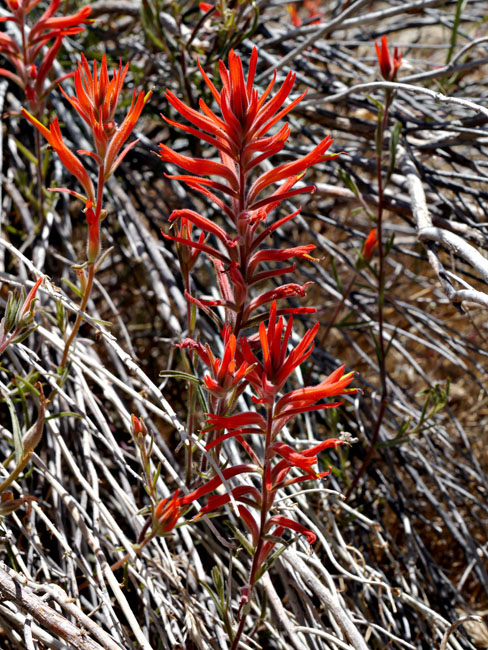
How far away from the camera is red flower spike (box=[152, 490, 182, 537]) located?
892 millimetres

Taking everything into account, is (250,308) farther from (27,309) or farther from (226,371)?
(27,309)

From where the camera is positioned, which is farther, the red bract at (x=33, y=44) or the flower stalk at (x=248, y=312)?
the red bract at (x=33, y=44)

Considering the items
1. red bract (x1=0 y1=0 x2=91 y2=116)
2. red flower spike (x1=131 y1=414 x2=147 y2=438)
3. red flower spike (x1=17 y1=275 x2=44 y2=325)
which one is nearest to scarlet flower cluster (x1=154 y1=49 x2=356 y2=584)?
red flower spike (x1=131 y1=414 x2=147 y2=438)

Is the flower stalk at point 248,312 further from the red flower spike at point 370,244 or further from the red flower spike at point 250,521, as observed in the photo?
the red flower spike at point 370,244

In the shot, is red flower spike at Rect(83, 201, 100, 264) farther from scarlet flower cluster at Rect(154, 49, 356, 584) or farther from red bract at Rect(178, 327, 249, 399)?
red bract at Rect(178, 327, 249, 399)

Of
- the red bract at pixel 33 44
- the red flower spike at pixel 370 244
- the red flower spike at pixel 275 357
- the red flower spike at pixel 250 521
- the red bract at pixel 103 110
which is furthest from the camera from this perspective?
the red flower spike at pixel 370 244

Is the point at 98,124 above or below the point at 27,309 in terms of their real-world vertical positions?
above

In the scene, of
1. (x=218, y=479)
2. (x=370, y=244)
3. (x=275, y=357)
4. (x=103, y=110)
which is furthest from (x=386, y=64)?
(x=218, y=479)

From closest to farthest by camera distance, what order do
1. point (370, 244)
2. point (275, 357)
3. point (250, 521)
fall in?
point (275, 357), point (250, 521), point (370, 244)

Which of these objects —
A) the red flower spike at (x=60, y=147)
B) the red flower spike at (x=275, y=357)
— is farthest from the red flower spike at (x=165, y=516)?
the red flower spike at (x=60, y=147)

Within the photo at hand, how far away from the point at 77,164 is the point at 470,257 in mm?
691

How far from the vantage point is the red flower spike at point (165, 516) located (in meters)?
0.89

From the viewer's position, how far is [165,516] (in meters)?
0.90

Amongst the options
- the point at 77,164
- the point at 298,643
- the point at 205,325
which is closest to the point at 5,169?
the point at 205,325
